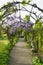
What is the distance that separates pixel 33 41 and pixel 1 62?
983cm

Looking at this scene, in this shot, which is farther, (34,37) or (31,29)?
(34,37)

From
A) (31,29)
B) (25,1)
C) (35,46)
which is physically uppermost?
(25,1)

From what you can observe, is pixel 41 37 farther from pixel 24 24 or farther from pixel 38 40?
pixel 24 24

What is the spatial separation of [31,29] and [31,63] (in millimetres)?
7340

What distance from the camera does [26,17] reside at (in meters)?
21.8

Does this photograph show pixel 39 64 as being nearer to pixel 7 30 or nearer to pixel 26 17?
pixel 26 17

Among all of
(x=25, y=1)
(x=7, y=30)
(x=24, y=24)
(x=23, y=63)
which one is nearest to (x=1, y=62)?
(x=23, y=63)

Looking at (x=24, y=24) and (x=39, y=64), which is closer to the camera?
(x=39, y=64)

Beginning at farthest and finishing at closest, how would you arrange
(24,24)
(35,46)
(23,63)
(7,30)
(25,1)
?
(7,30)
(35,46)
(24,24)
(23,63)
(25,1)

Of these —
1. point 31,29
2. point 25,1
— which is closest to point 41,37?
point 31,29

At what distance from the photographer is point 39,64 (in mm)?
12125

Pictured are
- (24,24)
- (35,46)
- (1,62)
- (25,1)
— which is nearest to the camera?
(25,1)

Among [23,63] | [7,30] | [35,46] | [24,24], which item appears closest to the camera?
[23,63]

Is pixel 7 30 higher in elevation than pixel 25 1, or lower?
lower
